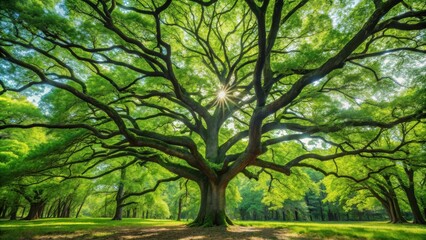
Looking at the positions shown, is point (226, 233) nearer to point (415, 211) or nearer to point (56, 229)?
point (56, 229)

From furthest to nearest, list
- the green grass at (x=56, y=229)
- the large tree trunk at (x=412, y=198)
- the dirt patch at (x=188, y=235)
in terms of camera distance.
Answer: the large tree trunk at (x=412, y=198), the green grass at (x=56, y=229), the dirt patch at (x=188, y=235)

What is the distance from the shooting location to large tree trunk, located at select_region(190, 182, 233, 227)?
11320mm

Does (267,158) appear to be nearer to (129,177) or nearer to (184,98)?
(184,98)

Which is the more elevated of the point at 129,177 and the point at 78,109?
the point at 78,109

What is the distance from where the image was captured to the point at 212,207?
38.3 ft

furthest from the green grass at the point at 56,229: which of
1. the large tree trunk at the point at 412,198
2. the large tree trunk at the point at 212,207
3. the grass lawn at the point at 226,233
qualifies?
the large tree trunk at the point at 412,198

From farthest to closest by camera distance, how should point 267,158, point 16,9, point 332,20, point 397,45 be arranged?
point 267,158 < point 332,20 < point 397,45 < point 16,9

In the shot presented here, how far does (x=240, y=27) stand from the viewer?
11.8 meters

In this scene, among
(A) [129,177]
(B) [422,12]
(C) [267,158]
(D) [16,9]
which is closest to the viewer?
(B) [422,12]

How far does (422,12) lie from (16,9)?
11352 mm

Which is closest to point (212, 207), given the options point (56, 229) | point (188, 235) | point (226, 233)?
point (226, 233)

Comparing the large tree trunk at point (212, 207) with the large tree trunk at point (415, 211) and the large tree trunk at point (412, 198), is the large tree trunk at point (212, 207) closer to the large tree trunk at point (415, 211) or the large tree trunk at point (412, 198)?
the large tree trunk at point (412, 198)

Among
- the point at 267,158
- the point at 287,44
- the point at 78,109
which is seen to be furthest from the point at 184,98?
the point at 267,158

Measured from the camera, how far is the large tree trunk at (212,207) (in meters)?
11.3
